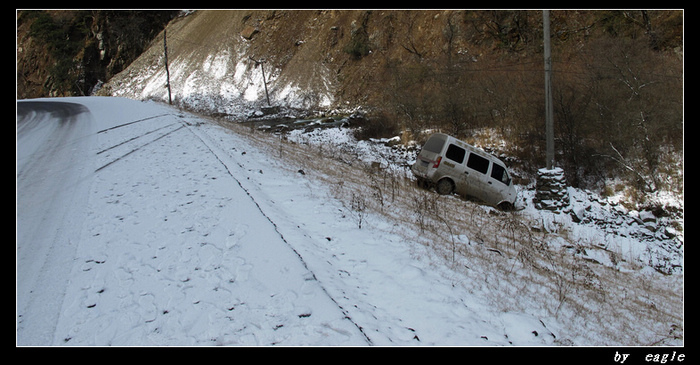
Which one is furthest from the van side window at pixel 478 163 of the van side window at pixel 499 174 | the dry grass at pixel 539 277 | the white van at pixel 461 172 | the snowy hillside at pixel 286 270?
the dry grass at pixel 539 277

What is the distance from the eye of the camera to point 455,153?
481 inches

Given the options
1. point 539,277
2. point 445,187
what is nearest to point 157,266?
point 539,277

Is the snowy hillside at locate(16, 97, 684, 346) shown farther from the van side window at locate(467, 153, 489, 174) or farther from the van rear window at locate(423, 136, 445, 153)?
the van side window at locate(467, 153, 489, 174)

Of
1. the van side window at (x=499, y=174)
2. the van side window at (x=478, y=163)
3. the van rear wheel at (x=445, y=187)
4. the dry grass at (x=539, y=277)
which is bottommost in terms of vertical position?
the dry grass at (x=539, y=277)

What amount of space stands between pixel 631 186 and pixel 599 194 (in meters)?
1.09

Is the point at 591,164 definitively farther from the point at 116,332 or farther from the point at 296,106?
the point at 296,106

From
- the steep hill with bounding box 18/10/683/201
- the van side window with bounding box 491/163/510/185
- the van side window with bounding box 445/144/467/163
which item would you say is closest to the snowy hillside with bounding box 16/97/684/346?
the van side window with bounding box 445/144/467/163

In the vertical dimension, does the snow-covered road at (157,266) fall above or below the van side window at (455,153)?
below

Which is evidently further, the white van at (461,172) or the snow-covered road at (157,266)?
the white van at (461,172)

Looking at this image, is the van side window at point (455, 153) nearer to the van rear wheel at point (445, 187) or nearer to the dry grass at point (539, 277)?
the van rear wheel at point (445, 187)

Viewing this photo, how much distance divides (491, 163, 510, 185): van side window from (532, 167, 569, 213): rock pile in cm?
155

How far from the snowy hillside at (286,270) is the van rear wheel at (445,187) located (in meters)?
2.85

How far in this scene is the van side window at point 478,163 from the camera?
40.6ft

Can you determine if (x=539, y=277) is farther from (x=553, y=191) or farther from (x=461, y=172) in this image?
(x=553, y=191)
